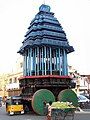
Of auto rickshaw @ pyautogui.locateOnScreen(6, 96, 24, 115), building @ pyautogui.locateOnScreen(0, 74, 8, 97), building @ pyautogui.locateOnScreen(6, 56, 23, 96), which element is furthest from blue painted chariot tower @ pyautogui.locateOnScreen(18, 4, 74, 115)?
building @ pyautogui.locateOnScreen(0, 74, 8, 97)

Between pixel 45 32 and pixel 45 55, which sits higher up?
pixel 45 32

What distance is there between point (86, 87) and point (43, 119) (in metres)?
60.9

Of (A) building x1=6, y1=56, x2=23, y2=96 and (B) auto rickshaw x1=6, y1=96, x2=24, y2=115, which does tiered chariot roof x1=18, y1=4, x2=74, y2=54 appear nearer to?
(B) auto rickshaw x1=6, y1=96, x2=24, y2=115

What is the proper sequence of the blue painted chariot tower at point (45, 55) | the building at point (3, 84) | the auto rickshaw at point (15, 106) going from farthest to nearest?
the building at point (3, 84) < the blue painted chariot tower at point (45, 55) < the auto rickshaw at point (15, 106)

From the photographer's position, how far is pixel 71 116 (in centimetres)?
2534

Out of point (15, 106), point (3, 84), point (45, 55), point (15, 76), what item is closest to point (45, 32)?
point (45, 55)

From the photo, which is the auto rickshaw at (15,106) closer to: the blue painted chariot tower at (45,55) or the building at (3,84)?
the blue painted chariot tower at (45,55)

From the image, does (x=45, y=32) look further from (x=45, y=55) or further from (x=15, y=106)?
(x=15, y=106)

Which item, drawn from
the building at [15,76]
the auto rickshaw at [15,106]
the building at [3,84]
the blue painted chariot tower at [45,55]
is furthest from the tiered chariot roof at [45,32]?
the building at [3,84]

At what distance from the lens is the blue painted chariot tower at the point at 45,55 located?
38281 millimetres

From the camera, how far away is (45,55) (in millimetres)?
41438

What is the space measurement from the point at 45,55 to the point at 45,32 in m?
3.10

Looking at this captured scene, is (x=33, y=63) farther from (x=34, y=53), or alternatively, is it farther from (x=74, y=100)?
(x=74, y=100)

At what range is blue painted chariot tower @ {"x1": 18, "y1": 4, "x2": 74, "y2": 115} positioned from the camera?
126ft
